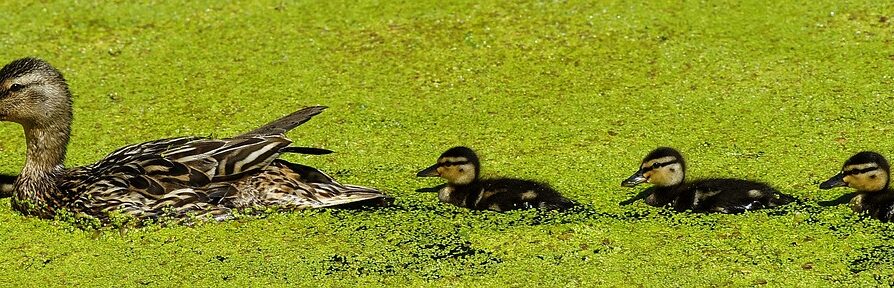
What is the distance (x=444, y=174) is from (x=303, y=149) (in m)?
0.58

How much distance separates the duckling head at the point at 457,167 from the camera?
580 cm

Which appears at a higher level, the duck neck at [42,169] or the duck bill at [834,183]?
the duck bill at [834,183]

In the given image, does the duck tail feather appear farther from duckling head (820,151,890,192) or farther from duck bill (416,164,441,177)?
duckling head (820,151,890,192)

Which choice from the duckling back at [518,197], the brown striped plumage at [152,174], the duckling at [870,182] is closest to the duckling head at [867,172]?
the duckling at [870,182]

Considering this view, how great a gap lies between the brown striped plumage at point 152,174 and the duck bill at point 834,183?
1708 mm

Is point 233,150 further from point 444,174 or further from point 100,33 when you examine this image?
point 100,33

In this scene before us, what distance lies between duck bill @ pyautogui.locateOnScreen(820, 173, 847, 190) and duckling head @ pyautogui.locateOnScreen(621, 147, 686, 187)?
543 millimetres

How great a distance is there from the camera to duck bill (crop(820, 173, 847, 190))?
555cm

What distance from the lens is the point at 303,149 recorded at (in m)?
5.88

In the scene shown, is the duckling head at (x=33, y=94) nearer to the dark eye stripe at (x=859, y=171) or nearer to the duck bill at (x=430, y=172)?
the duck bill at (x=430, y=172)

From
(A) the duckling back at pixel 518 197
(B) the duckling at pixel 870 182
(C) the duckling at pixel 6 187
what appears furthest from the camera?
(C) the duckling at pixel 6 187

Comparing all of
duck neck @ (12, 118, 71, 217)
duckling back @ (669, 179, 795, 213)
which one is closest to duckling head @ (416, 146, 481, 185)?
duckling back @ (669, 179, 795, 213)

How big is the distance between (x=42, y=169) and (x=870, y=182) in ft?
10.6

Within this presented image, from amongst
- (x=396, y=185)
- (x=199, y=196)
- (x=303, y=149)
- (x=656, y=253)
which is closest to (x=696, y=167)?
(x=656, y=253)
